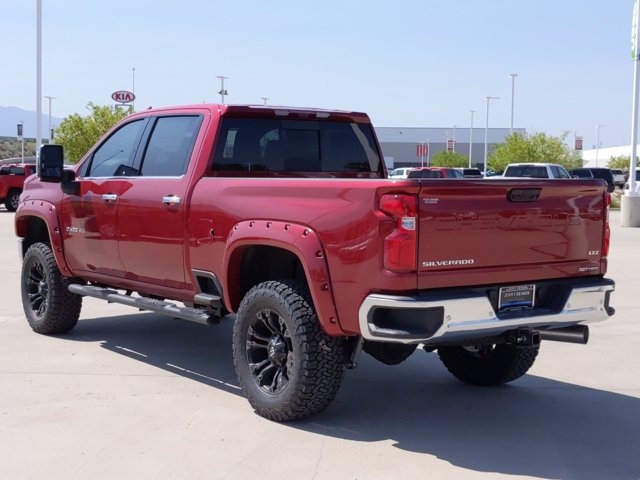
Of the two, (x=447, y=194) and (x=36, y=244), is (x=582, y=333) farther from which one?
(x=36, y=244)

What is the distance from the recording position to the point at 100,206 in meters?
7.16

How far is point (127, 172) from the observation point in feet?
Answer: 23.1

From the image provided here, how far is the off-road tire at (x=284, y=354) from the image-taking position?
5172mm

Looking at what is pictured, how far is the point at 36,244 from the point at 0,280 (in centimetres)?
434

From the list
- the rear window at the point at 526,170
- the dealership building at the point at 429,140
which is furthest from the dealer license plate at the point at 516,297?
the dealership building at the point at 429,140

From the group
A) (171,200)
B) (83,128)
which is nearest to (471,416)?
(171,200)

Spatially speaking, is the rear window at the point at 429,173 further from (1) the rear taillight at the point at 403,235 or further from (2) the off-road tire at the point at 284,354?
(1) the rear taillight at the point at 403,235

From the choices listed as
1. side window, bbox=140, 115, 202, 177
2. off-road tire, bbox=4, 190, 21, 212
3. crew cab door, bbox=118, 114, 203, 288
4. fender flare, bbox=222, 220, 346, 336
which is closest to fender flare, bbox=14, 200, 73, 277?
crew cab door, bbox=118, 114, 203, 288

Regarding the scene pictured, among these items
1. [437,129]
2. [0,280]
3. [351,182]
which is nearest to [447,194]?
[351,182]

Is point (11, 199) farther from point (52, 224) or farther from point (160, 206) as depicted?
point (160, 206)

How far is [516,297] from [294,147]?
2380mm

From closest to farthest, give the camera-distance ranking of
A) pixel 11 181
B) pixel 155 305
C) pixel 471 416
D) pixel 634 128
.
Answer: pixel 471 416
pixel 155 305
pixel 634 128
pixel 11 181

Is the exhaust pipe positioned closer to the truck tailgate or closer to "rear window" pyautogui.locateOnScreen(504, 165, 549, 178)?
the truck tailgate

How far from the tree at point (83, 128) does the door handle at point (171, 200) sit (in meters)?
51.0
